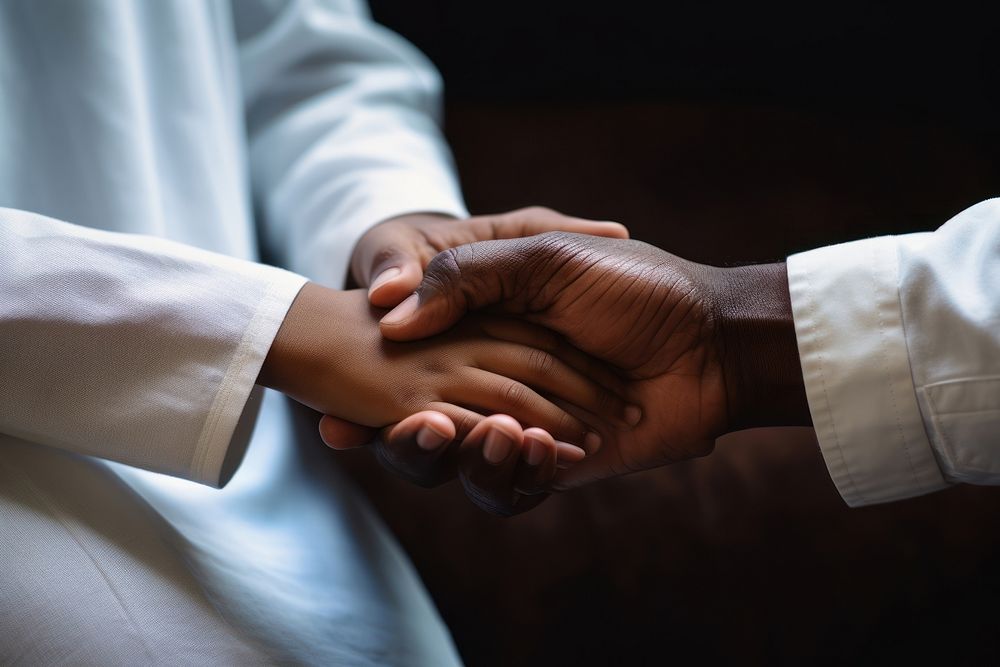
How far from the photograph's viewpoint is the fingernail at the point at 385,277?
65cm

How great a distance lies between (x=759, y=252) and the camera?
107 centimetres

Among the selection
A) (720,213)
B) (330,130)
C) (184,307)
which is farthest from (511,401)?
(720,213)

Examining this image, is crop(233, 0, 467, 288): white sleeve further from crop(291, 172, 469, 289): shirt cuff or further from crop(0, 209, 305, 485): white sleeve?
crop(0, 209, 305, 485): white sleeve

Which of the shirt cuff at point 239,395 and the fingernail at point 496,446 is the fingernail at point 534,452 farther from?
the shirt cuff at point 239,395

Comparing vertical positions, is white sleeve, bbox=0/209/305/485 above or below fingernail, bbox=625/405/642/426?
above

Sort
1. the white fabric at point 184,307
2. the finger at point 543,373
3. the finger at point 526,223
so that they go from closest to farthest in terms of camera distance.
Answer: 1. the white fabric at point 184,307
2. the finger at point 543,373
3. the finger at point 526,223

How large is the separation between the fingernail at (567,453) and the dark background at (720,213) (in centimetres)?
28

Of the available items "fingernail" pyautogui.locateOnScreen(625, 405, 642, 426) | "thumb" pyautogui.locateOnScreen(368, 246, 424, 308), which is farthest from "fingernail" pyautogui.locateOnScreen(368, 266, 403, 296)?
"fingernail" pyautogui.locateOnScreen(625, 405, 642, 426)

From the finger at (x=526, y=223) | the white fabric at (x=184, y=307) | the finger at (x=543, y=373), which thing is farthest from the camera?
the finger at (x=526, y=223)

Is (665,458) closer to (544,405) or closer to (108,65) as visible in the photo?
(544,405)

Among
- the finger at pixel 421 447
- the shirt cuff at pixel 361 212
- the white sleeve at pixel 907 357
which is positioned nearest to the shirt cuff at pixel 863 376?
the white sleeve at pixel 907 357

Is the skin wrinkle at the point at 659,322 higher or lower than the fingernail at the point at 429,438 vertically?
higher

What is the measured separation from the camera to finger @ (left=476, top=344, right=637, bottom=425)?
2.12 ft

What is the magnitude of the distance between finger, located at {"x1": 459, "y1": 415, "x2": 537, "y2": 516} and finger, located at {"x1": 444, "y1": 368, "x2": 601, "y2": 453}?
45 mm
